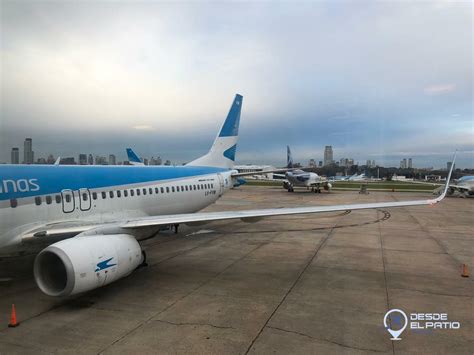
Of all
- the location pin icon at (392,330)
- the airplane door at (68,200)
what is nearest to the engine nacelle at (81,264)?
the airplane door at (68,200)

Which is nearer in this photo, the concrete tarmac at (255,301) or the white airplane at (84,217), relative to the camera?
the concrete tarmac at (255,301)

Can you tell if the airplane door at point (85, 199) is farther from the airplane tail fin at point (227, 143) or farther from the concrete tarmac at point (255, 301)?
the airplane tail fin at point (227, 143)

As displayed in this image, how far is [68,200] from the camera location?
10781 mm

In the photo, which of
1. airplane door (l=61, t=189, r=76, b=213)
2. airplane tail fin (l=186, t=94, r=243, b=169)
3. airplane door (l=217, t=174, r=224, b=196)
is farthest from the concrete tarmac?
airplane tail fin (l=186, t=94, r=243, b=169)

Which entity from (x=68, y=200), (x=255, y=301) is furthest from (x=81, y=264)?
(x=255, y=301)

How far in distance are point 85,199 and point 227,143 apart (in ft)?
38.6

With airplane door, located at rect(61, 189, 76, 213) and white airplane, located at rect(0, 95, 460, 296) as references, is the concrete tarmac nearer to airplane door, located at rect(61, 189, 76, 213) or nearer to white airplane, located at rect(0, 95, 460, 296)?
white airplane, located at rect(0, 95, 460, 296)

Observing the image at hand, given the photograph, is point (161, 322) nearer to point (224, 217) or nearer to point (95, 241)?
point (95, 241)

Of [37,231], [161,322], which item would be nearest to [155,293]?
[161,322]

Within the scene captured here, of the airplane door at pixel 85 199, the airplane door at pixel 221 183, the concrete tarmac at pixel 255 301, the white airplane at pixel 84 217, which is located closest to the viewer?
the concrete tarmac at pixel 255 301

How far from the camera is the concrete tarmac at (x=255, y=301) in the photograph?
6824 millimetres

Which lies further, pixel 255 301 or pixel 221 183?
pixel 221 183

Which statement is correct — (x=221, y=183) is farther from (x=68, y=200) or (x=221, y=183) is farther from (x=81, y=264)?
(x=81, y=264)

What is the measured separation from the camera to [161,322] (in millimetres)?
7707
